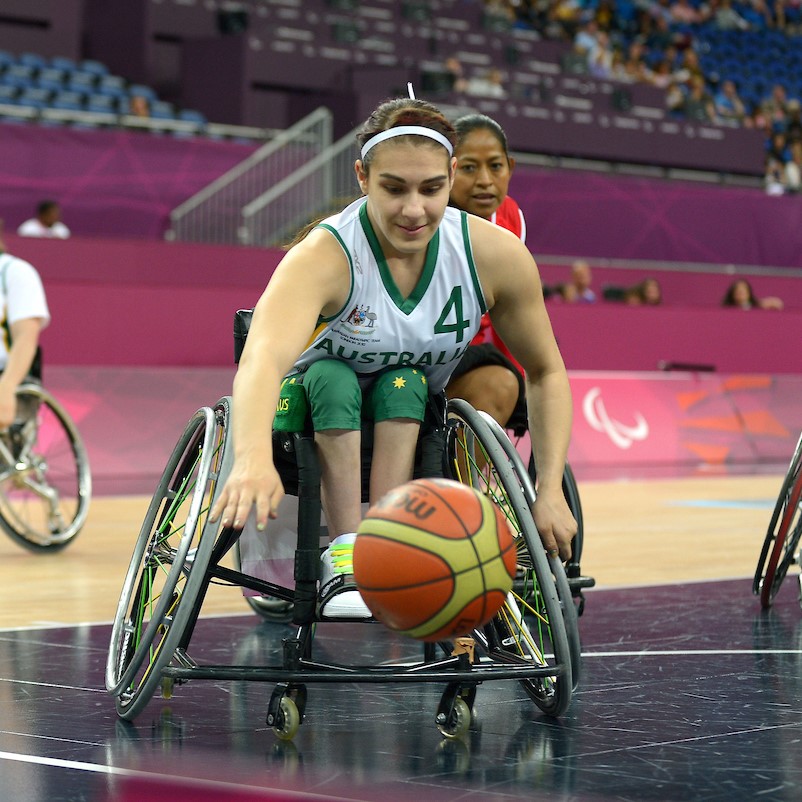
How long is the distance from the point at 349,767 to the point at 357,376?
3.29 ft

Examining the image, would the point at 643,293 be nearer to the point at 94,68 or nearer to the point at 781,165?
the point at 94,68

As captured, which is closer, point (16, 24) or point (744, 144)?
point (16, 24)

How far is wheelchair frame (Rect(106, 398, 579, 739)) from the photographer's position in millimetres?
3240

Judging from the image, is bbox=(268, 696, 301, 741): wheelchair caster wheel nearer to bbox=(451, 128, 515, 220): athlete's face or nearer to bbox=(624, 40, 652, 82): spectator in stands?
bbox=(451, 128, 515, 220): athlete's face

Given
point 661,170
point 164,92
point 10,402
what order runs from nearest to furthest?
point 10,402
point 164,92
point 661,170

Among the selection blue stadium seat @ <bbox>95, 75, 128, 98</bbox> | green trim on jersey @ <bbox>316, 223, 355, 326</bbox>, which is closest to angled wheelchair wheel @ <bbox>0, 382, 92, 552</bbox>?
green trim on jersey @ <bbox>316, 223, 355, 326</bbox>

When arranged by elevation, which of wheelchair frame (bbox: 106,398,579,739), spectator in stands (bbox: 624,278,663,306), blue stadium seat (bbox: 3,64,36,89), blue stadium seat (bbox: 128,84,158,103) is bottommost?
wheelchair frame (bbox: 106,398,579,739)

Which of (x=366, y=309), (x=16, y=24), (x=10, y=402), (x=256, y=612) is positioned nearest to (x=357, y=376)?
(x=366, y=309)

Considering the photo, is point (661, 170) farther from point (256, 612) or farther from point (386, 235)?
point (386, 235)

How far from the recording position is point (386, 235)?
11.6 ft

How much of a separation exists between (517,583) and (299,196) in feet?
36.9

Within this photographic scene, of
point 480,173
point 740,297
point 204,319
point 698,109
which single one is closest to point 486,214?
point 480,173

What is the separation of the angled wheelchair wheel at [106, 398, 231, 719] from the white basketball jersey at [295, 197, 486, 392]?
33 centimetres

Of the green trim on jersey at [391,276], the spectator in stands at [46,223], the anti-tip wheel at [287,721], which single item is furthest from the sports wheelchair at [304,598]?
the spectator in stands at [46,223]
